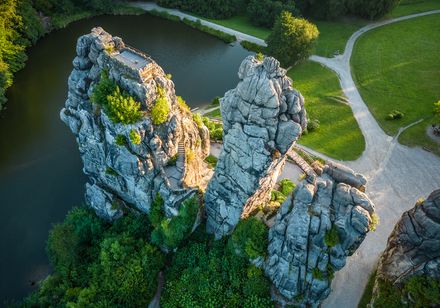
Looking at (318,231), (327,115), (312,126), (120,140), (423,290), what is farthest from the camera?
(327,115)

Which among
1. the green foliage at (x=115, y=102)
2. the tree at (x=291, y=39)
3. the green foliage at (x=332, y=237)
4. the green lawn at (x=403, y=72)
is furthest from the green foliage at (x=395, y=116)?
the green foliage at (x=115, y=102)

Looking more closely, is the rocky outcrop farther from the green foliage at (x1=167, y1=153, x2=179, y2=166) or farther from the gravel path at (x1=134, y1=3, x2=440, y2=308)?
the green foliage at (x1=167, y1=153, x2=179, y2=166)

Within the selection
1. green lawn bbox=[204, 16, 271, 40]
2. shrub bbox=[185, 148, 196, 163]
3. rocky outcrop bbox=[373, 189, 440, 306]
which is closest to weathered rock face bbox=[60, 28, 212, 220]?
shrub bbox=[185, 148, 196, 163]

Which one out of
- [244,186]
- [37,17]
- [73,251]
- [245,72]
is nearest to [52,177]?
[73,251]

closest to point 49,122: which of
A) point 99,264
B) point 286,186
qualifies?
point 99,264

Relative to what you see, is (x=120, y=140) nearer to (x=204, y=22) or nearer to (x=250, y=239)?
(x=250, y=239)

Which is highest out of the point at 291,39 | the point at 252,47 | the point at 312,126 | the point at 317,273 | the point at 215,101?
the point at 291,39
